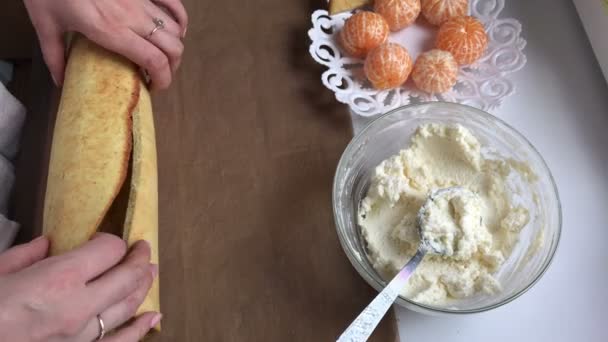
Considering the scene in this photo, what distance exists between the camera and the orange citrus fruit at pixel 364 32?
111cm

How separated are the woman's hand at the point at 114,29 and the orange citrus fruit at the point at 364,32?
37cm

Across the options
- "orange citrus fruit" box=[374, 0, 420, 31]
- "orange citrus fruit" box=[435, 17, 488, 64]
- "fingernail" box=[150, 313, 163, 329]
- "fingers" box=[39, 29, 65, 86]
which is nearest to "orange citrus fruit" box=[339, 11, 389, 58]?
"orange citrus fruit" box=[374, 0, 420, 31]

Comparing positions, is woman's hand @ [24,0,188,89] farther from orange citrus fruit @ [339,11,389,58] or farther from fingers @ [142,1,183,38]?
orange citrus fruit @ [339,11,389,58]

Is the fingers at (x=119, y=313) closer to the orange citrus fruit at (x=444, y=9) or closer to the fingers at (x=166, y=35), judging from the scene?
the fingers at (x=166, y=35)

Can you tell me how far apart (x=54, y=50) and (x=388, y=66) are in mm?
636

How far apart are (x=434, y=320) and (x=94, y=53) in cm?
78

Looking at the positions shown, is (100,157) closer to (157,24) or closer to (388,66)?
(157,24)

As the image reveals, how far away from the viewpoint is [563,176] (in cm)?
108

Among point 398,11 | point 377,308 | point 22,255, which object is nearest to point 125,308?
point 22,255

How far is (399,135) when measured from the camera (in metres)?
1.07

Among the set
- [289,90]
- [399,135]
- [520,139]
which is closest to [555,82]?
[520,139]

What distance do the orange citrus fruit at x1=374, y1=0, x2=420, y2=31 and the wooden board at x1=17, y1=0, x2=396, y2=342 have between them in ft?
0.53

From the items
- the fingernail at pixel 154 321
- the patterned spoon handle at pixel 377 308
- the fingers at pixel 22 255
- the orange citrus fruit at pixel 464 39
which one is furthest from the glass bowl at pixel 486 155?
the fingers at pixel 22 255

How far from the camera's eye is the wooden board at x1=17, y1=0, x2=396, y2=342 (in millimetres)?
944
